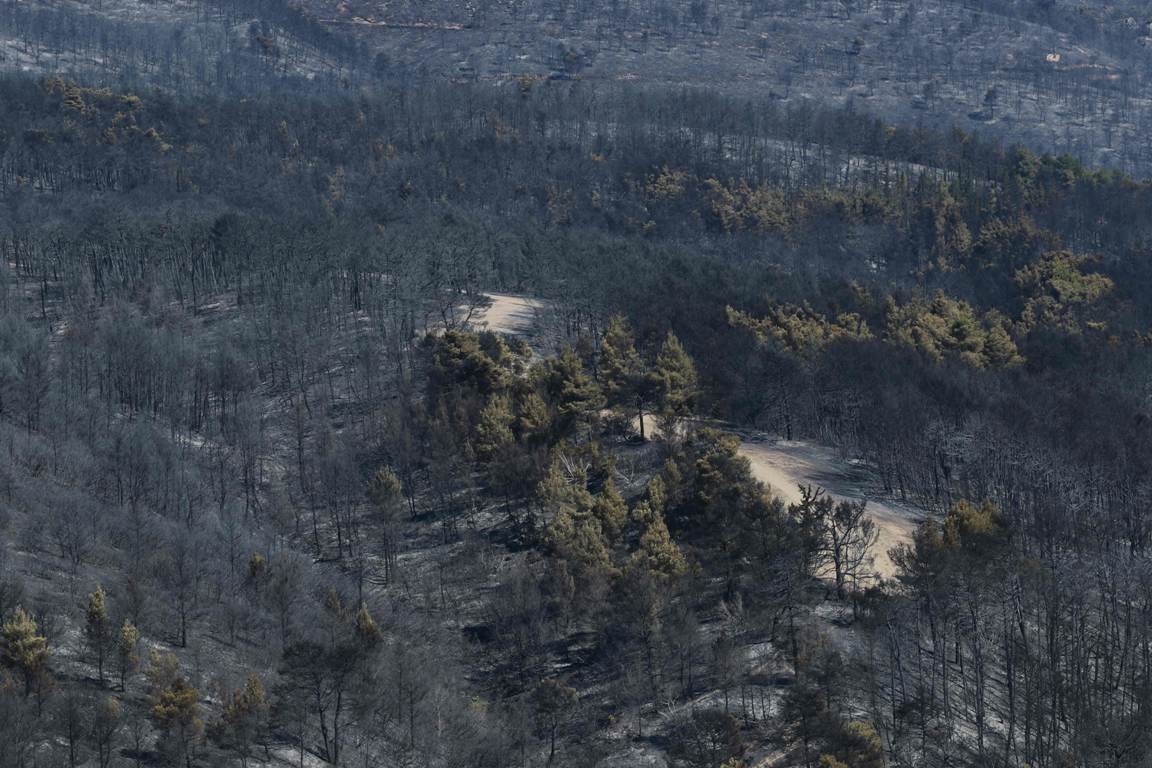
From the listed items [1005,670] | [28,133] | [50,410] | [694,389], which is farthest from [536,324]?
[28,133]

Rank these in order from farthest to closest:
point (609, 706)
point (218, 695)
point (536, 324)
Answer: point (536, 324)
point (609, 706)
point (218, 695)

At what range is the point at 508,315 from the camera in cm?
12100

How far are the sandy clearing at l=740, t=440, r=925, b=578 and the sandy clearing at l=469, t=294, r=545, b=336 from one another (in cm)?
2671

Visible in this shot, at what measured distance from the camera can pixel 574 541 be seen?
76.0m

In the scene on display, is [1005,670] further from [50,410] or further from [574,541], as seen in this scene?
[50,410]

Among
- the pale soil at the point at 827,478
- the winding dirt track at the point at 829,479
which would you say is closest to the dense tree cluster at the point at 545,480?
the pale soil at the point at 827,478

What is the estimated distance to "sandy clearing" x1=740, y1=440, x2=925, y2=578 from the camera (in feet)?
262

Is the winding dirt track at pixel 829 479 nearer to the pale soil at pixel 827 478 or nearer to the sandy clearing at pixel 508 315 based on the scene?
the pale soil at pixel 827 478

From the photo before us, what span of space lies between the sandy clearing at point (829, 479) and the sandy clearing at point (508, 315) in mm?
26705

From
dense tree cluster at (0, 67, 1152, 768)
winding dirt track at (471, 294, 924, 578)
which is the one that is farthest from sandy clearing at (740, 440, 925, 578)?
dense tree cluster at (0, 67, 1152, 768)

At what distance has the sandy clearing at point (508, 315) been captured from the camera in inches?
4563

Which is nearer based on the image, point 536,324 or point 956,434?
point 956,434

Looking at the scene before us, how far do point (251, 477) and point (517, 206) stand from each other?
8238 cm

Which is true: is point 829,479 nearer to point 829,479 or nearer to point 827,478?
point 829,479
